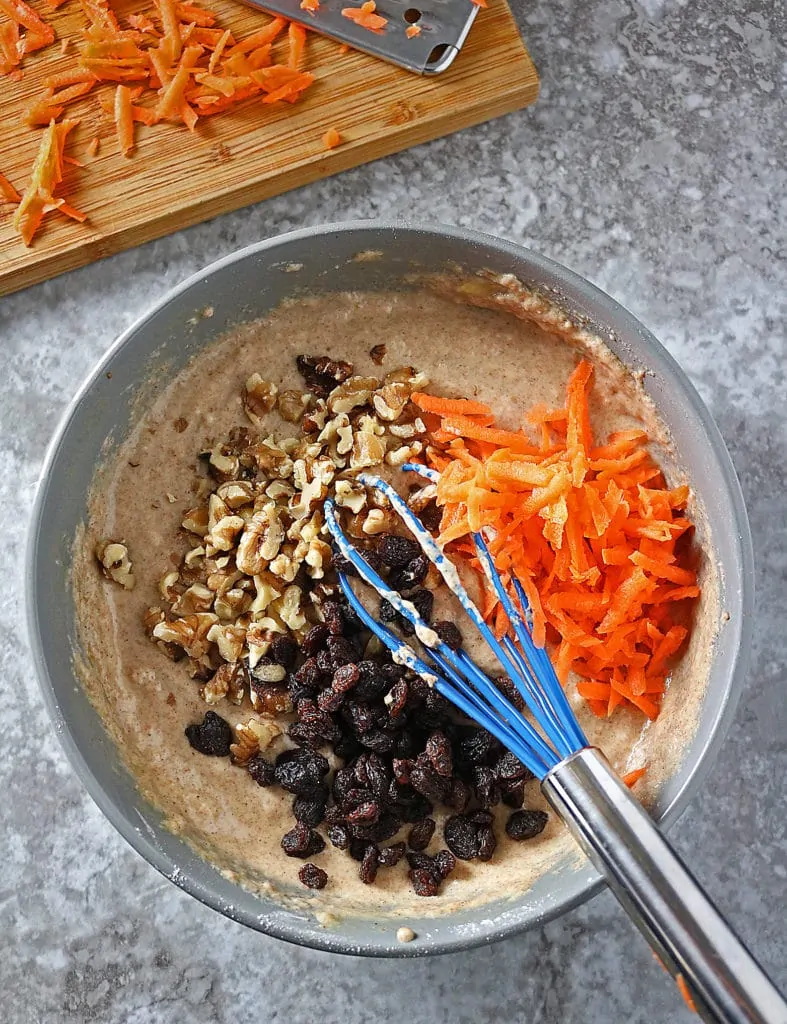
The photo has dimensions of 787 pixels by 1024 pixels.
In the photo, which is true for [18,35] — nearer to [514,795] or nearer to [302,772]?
[302,772]

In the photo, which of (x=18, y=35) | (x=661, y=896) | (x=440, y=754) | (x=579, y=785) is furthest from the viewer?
(x=18, y=35)

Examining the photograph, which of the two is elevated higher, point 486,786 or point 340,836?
point 486,786

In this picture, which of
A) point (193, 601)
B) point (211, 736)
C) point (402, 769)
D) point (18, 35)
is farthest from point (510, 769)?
point (18, 35)

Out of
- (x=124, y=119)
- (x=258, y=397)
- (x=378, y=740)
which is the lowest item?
(x=378, y=740)

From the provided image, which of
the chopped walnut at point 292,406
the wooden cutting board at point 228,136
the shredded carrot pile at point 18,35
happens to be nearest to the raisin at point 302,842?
the chopped walnut at point 292,406

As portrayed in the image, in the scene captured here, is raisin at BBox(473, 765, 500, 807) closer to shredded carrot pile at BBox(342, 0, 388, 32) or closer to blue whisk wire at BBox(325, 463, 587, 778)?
blue whisk wire at BBox(325, 463, 587, 778)

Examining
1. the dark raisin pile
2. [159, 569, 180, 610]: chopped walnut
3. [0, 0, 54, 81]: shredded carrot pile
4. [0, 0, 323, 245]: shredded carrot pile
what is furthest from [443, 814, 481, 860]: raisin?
[0, 0, 54, 81]: shredded carrot pile
